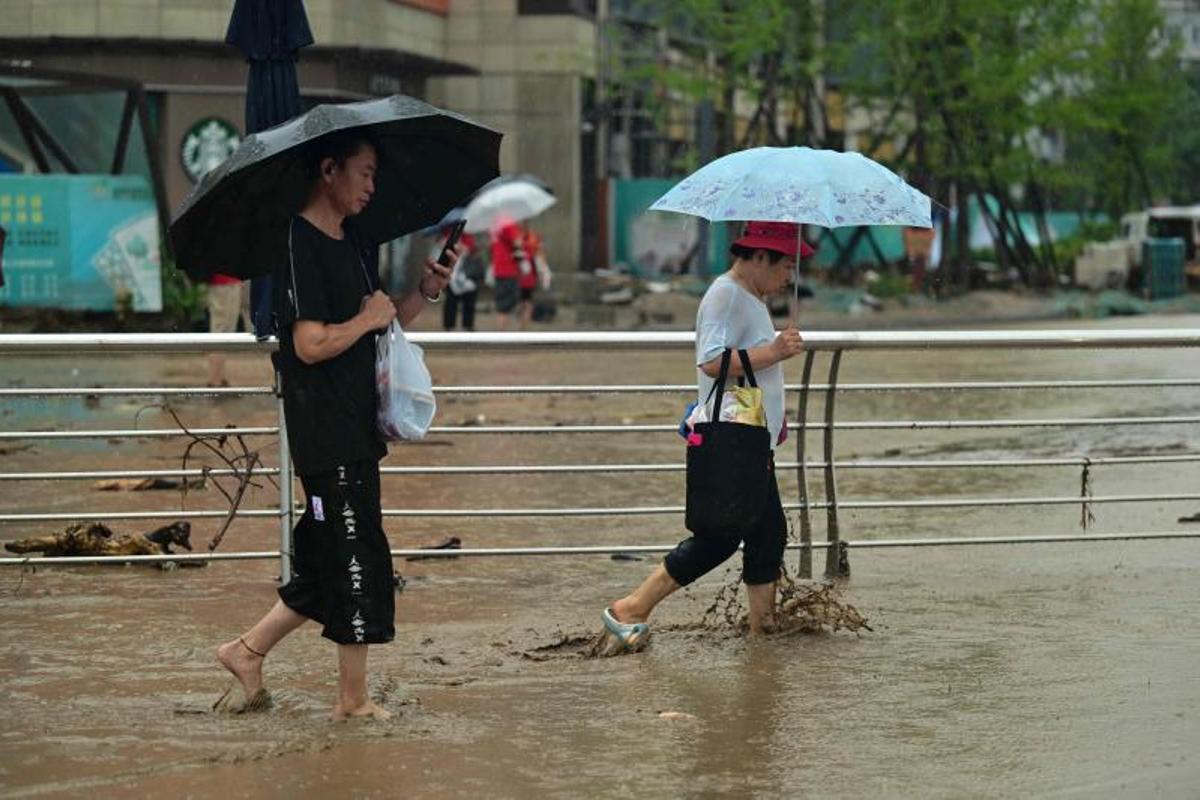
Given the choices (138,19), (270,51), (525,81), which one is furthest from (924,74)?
(270,51)

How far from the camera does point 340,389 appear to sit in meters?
6.47

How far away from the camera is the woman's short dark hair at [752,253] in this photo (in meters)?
7.54

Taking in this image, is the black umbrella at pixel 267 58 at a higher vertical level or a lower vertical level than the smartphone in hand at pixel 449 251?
higher

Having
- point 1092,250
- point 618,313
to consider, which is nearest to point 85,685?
point 618,313

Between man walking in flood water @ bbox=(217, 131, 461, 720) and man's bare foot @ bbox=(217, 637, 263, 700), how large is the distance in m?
0.30

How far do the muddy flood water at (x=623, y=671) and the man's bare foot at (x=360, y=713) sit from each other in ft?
0.15

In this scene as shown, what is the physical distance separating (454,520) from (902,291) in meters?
29.4

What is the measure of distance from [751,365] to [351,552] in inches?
67.1

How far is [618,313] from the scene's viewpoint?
117ft

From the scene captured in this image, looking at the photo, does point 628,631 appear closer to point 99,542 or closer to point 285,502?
point 285,502

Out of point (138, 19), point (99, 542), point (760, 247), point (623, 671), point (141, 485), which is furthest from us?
point (138, 19)

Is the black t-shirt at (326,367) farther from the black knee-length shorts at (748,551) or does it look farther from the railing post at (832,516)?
the railing post at (832,516)

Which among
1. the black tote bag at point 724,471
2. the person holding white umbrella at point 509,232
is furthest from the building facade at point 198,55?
the black tote bag at point 724,471

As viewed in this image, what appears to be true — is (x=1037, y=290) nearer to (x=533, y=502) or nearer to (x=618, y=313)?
(x=618, y=313)
